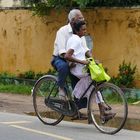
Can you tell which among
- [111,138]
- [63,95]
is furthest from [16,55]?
[111,138]

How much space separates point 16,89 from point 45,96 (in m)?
6.84

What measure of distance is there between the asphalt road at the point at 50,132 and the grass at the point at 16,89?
19.2 feet

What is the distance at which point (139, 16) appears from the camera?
46.9ft

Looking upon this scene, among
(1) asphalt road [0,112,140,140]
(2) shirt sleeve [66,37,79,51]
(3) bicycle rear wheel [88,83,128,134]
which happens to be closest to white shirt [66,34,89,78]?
(2) shirt sleeve [66,37,79,51]

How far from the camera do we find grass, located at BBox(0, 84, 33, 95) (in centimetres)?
1587

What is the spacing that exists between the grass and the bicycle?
566 cm

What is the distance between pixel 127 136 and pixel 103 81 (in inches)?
35.0

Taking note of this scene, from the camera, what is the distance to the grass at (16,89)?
15870 millimetres

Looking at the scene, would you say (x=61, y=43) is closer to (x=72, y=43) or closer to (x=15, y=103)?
(x=72, y=43)

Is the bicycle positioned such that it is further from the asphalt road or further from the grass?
the grass

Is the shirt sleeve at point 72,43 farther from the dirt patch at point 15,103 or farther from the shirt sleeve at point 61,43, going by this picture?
the dirt patch at point 15,103

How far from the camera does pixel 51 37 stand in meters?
17.0

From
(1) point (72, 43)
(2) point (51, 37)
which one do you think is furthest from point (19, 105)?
(1) point (72, 43)

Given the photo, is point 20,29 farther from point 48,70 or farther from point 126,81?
point 126,81
